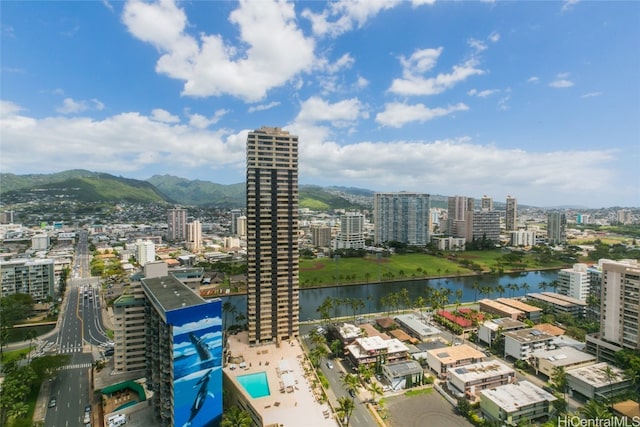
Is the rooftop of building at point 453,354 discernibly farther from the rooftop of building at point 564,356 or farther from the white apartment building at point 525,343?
the rooftop of building at point 564,356

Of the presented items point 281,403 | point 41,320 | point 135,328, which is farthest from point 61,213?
point 281,403

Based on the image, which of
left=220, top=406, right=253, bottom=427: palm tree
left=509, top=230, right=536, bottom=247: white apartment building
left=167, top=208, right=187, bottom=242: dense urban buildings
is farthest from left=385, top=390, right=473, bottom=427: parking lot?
left=167, top=208, right=187, bottom=242: dense urban buildings

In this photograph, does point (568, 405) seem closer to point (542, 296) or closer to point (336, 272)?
point (542, 296)

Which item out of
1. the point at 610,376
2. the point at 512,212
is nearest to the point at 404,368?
the point at 610,376

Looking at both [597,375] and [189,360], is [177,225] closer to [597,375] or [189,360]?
[189,360]

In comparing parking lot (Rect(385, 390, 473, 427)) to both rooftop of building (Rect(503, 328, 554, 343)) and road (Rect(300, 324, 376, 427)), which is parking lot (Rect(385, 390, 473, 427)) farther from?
rooftop of building (Rect(503, 328, 554, 343))

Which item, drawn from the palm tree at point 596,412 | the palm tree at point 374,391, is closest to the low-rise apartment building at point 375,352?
the palm tree at point 374,391
